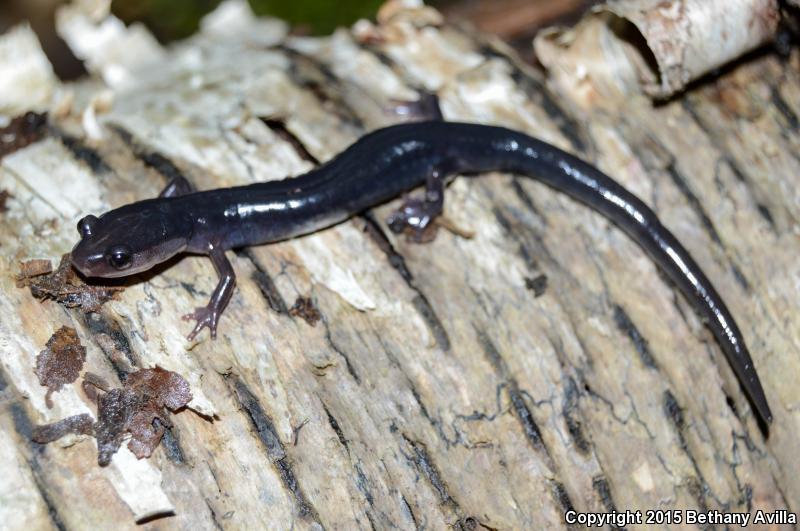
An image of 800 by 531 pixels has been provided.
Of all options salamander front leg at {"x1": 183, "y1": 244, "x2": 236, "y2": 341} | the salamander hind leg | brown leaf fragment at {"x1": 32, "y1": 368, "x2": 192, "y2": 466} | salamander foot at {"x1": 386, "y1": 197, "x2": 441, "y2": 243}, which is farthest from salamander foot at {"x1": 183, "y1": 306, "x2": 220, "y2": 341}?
the salamander hind leg

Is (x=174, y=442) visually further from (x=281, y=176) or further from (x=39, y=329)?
(x=281, y=176)

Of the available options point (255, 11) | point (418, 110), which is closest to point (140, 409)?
point (418, 110)

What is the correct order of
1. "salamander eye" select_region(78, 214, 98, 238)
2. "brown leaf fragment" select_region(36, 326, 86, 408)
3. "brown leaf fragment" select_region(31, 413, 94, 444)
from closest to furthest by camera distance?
"brown leaf fragment" select_region(31, 413, 94, 444) < "brown leaf fragment" select_region(36, 326, 86, 408) < "salamander eye" select_region(78, 214, 98, 238)

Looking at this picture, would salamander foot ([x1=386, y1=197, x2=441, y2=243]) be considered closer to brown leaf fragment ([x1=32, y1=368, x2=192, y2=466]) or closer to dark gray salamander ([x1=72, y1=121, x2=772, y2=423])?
dark gray salamander ([x1=72, y1=121, x2=772, y2=423])

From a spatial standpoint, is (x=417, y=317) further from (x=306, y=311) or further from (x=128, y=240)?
(x=128, y=240)

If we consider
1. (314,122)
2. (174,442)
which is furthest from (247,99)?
(174,442)

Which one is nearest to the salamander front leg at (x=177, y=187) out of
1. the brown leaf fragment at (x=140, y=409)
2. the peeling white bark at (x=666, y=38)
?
the brown leaf fragment at (x=140, y=409)

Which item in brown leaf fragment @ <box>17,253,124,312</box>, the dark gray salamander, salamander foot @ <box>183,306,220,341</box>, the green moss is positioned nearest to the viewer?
brown leaf fragment @ <box>17,253,124,312</box>
